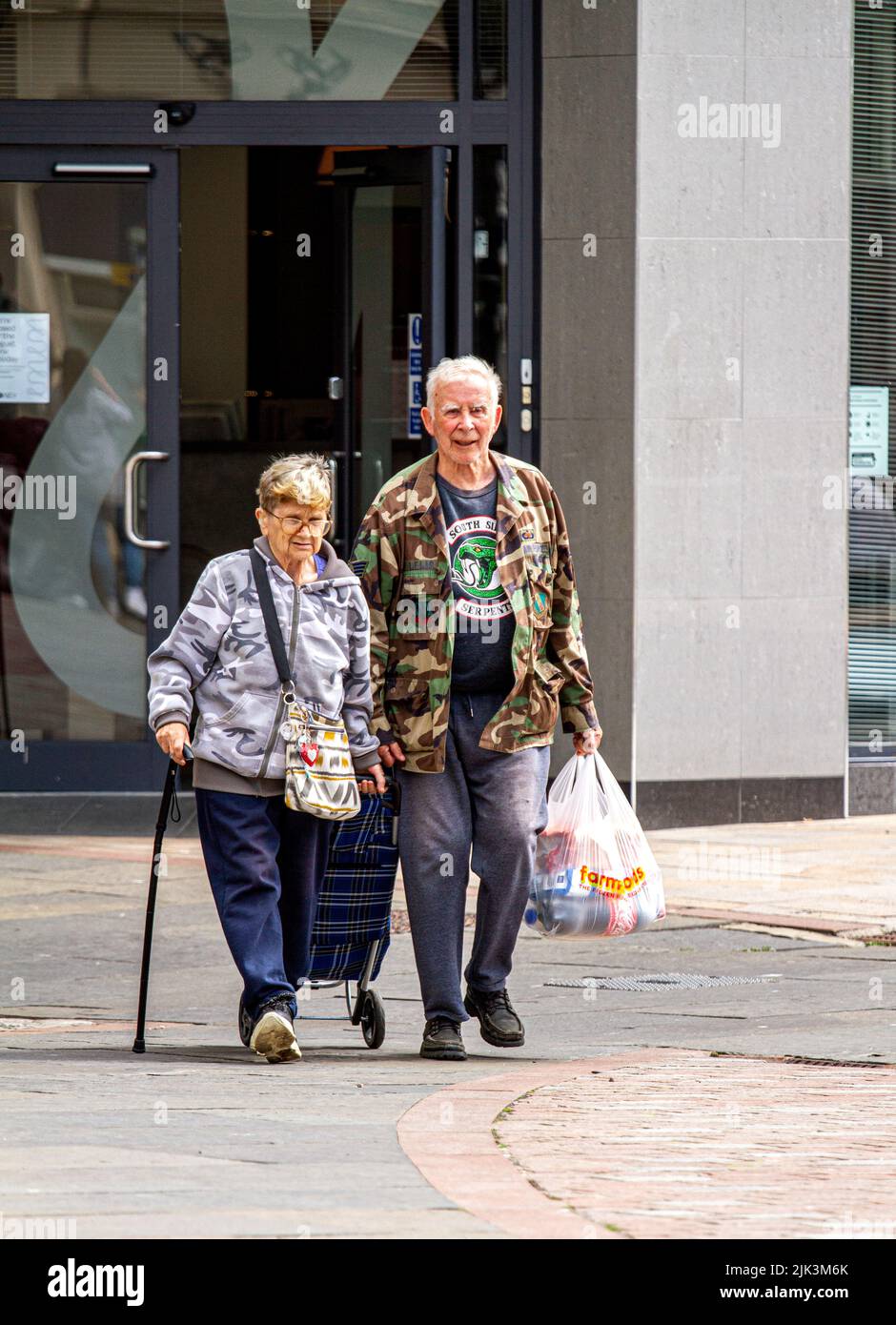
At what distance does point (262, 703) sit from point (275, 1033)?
34.7 inches

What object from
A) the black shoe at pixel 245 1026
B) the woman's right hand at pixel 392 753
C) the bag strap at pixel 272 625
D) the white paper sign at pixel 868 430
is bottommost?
the black shoe at pixel 245 1026

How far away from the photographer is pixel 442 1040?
6219 millimetres

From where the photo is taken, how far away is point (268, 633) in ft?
20.0

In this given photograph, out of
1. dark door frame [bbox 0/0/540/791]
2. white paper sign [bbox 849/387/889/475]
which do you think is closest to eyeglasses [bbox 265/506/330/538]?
dark door frame [bbox 0/0/540/791]

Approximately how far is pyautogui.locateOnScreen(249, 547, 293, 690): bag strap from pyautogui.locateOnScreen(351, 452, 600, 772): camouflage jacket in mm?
295

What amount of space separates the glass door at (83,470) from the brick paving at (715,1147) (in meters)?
5.91

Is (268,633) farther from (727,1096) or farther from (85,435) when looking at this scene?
(85,435)

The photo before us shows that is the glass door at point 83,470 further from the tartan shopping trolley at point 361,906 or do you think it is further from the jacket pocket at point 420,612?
the jacket pocket at point 420,612

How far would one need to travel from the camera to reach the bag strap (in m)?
6.08

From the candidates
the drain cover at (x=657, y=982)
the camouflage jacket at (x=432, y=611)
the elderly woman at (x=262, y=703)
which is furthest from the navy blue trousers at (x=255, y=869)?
the drain cover at (x=657, y=982)

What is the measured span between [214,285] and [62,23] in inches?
117

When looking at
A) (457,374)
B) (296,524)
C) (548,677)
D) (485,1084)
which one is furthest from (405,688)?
(485,1084)

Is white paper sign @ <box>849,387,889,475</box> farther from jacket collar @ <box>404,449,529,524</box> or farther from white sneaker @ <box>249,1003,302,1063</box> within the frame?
white sneaker @ <box>249,1003,302,1063</box>

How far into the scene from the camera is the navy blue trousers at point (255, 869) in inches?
238
